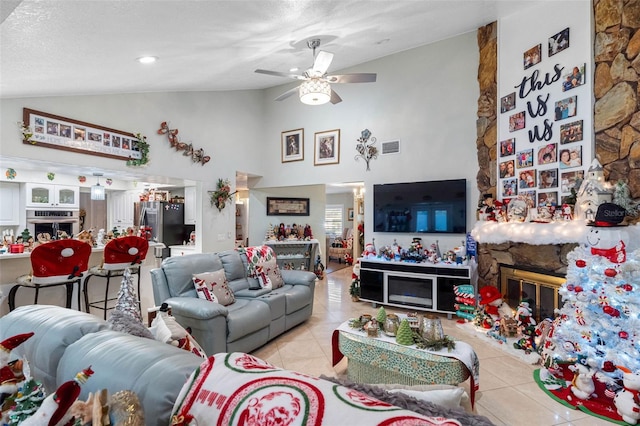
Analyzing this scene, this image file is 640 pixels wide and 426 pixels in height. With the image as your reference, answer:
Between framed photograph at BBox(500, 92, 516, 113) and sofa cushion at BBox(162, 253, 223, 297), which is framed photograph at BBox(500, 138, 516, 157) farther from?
sofa cushion at BBox(162, 253, 223, 297)

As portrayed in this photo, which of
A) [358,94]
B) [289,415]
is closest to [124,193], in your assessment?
[358,94]

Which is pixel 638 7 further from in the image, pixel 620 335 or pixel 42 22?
pixel 42 22

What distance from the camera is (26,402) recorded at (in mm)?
791

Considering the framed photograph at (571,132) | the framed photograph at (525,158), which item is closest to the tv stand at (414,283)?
the framed photograph at (525,158)

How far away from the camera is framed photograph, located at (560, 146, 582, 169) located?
327cm

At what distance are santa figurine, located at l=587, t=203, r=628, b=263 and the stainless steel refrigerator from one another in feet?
19.3

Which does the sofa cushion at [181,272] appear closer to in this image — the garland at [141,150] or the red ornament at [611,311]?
the garland at [141,150]

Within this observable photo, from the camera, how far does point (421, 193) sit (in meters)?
4.79

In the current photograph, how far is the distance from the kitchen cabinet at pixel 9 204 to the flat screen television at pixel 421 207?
235 inches

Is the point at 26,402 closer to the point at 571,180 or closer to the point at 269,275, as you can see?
the point at 269,275

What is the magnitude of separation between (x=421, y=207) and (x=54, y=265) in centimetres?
444

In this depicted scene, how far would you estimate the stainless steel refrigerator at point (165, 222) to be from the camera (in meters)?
5.61

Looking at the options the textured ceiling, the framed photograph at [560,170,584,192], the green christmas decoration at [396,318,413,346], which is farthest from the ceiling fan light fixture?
the framed photograph at [560,170,584,192]

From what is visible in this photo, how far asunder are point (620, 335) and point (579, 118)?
2175 mm
